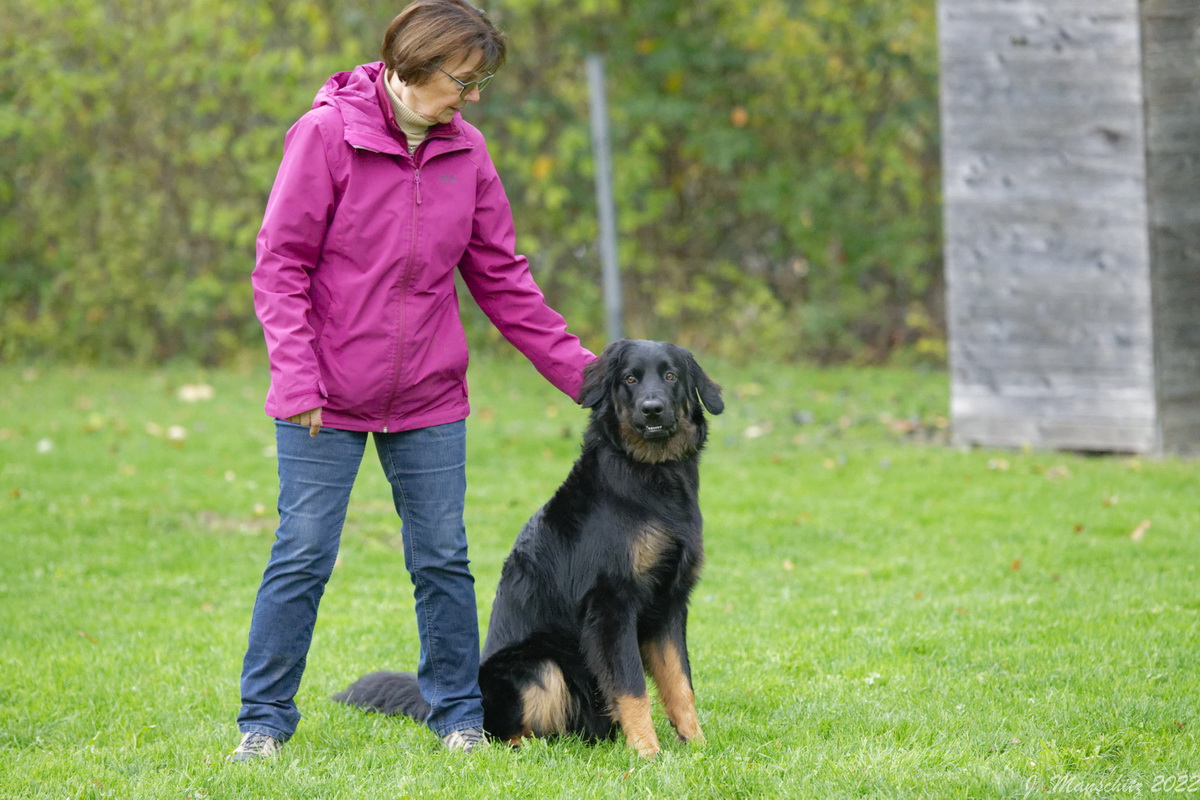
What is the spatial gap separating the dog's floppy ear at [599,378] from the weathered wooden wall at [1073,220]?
5434 mm

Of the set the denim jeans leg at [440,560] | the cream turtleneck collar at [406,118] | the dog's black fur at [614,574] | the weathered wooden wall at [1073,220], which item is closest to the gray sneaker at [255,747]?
the denim jeans leg at [440,560]

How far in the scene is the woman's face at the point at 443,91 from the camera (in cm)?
335

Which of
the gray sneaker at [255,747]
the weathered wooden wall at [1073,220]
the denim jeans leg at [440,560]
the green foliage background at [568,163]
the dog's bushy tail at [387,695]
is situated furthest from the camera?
the green foliage background at [568,163]

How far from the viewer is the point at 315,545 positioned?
3494 millimetres

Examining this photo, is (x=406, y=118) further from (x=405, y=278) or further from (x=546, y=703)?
(x=546, y=703)

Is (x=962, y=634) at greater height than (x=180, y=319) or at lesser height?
lesser

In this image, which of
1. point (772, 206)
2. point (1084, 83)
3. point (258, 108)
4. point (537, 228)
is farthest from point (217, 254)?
point (1084, 83)

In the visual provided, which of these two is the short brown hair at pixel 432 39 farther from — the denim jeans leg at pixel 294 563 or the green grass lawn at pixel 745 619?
the green grass lawn at pixel 745 619

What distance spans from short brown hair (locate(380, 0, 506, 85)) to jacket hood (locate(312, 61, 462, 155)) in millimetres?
111

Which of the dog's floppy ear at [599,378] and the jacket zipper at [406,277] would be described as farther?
the dog's floppy ear at [599,378]

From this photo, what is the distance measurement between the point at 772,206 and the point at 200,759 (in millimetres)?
10376

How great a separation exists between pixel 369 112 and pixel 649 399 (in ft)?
3.73

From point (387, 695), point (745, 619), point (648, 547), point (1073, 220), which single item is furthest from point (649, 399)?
point (1073, 220)

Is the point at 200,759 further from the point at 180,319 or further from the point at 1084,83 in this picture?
the point at 180,319
